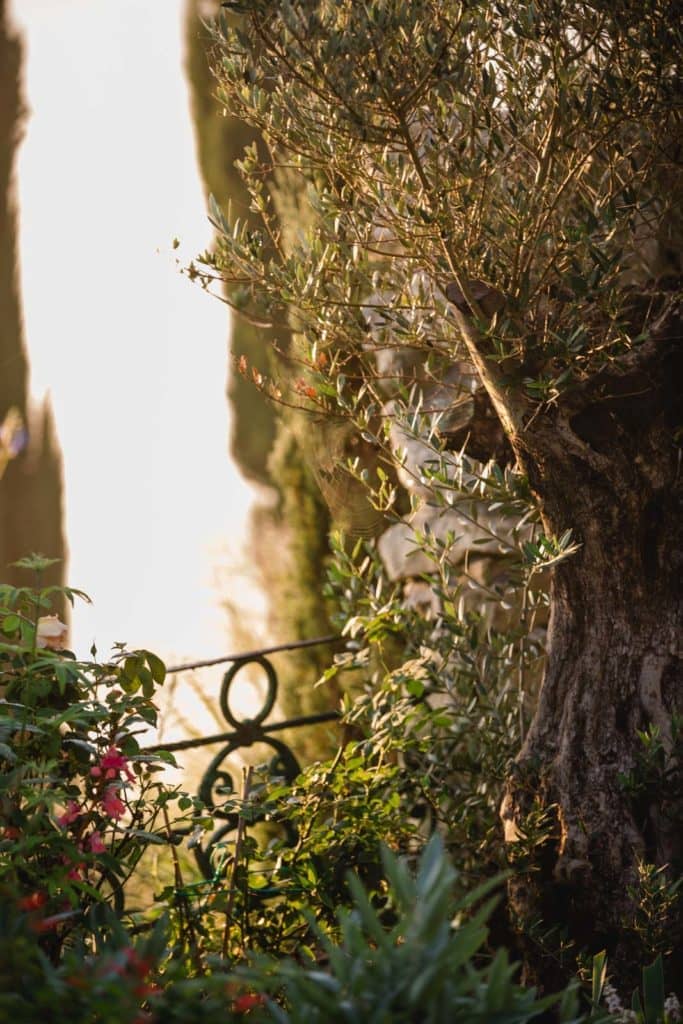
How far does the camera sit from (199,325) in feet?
21.1

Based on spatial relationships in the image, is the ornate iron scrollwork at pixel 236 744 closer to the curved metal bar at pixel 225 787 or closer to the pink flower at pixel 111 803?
the curved metal bar at pixel 225 787

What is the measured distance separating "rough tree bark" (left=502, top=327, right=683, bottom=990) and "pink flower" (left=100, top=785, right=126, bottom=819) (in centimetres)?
79

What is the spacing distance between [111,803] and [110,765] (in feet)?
0.20

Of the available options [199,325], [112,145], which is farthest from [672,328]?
[112,145]

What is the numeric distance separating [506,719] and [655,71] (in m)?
1.33

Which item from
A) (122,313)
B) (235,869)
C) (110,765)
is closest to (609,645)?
(235,869)

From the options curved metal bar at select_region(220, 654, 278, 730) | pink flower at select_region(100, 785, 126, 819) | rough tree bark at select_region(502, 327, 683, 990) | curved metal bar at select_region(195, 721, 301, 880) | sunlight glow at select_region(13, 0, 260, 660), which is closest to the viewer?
pink flower at select_region(100, 785, 126, 819)

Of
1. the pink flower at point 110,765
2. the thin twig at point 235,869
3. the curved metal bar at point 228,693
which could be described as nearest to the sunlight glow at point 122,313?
the curved metal bar at point 228,693

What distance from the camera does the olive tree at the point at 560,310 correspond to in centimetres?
167

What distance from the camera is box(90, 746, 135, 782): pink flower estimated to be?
1.58 m

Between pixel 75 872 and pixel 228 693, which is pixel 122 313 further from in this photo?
pixel 75 872

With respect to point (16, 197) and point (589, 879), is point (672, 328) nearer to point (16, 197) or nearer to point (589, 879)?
point (589, 879)

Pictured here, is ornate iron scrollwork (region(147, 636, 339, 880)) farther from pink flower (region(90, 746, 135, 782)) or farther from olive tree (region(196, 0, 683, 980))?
olive tree (region(196, 0, 683, 980))

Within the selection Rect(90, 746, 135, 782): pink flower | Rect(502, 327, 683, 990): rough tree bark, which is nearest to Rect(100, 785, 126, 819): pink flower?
Rect(90, 746, 135, 782): pink flower
